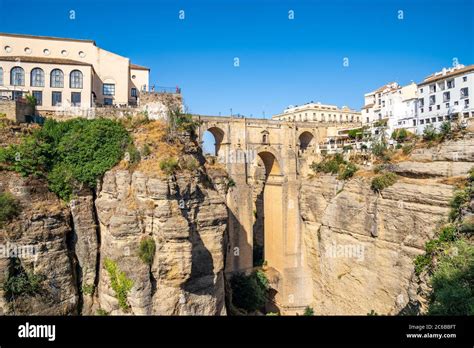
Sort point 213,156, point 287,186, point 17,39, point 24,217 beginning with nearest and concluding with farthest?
point 24,217
point 17,39
point 213,156
point 287,186

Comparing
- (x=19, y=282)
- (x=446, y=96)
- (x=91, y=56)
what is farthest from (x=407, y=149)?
(x=19, y=282)

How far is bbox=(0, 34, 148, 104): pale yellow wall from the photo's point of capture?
22.8m

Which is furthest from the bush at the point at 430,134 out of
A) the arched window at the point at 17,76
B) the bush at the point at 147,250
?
the arched window at the point at 17,76

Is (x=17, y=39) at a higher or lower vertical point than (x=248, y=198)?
higher

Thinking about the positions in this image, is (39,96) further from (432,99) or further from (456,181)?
(432,99)

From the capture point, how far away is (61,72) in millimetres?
22234

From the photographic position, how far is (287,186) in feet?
102

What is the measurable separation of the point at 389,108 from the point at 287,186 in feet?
53.6

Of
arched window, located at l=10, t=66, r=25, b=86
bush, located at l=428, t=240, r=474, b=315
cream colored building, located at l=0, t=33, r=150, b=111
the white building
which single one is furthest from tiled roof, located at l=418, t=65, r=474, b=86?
arched window, located at l=10, t=66, r=25, b=86

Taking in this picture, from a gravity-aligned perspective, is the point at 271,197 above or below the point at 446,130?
below

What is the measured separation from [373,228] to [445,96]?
47.2ft

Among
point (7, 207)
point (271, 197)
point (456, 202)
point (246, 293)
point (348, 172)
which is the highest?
point (348, 172)
